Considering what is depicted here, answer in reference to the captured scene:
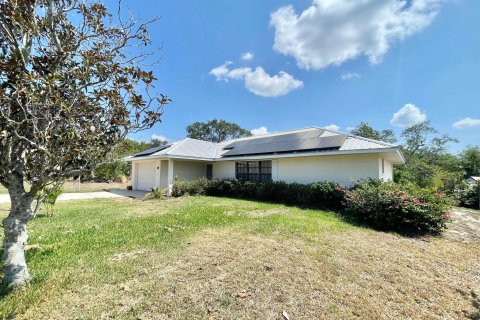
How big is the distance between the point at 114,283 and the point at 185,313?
4.78 feet

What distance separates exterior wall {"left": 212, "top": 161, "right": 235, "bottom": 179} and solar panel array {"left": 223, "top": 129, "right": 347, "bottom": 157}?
84 cm

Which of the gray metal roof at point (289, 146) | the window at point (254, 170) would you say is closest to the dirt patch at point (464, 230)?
the gray metal roof at point (289, 146)

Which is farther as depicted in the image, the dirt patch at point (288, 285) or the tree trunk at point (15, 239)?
the tree trunk at point (15, 239)

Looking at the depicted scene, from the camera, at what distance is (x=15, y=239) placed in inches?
133

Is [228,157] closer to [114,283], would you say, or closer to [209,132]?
[114,283]

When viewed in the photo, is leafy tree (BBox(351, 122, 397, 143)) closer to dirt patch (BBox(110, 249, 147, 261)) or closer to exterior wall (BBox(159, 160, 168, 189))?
exterior wall (BBox(159, 160, 168, 189))

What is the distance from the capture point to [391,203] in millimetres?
7664

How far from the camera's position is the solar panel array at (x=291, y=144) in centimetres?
1255

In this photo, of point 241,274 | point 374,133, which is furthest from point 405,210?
point 374,133

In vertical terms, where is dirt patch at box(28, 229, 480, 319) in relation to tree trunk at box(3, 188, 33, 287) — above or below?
below

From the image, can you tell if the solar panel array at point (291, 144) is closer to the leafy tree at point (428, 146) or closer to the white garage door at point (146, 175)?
the white garage door at point (146, 175)

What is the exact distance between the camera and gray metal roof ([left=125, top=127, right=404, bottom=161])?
458 inches

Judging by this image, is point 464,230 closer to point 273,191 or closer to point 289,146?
point 273,191

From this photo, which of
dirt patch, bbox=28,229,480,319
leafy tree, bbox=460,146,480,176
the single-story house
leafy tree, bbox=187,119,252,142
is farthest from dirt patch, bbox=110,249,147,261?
leafy tree, bbox=187,119,252,142
